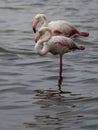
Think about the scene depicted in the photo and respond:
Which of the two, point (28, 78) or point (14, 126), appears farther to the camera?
point (28, 78)

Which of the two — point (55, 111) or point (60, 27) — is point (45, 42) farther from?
point (55, 111)

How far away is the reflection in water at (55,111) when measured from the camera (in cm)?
790

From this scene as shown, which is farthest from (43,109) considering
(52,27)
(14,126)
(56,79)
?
(52,27)

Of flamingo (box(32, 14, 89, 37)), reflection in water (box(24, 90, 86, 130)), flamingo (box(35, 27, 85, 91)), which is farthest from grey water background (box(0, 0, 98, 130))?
flamingo (box(32, 14, 89, 37))

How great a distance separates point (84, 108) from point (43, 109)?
0.70m

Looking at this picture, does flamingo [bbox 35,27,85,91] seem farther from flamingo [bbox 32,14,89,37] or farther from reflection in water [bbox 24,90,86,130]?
reflection in water [bbox 24,90,86,130]

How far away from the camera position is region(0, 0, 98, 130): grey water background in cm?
805

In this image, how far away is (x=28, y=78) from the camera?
10555 millimetres

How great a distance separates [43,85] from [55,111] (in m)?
1.62

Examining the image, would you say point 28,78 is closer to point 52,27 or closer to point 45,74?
point 45,74

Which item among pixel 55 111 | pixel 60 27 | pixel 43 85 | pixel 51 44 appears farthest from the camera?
pixel 60 27

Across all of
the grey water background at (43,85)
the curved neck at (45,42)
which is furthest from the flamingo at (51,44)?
the grey water background at (43,85)

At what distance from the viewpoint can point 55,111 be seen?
8516 millimetres

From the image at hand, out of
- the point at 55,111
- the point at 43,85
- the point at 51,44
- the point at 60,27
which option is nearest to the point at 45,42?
the point at 51,44
